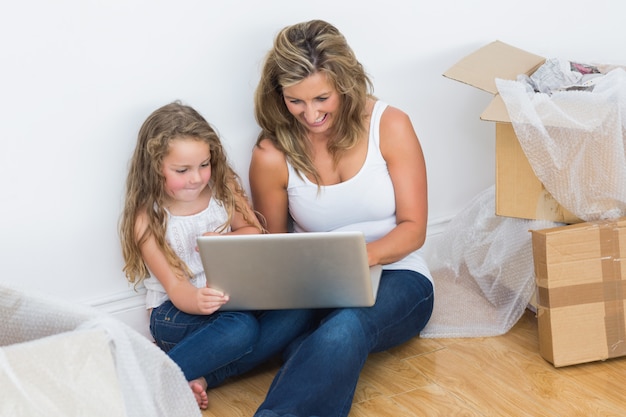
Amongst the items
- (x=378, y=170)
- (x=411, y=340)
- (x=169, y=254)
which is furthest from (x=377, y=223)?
(x=169, y=254)

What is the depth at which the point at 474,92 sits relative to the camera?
2.37 meters

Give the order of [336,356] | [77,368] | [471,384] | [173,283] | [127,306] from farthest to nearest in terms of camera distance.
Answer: [127,306]
[173,283]
[471,384]
[336,356]
[77,368]

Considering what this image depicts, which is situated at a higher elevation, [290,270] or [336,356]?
[290,270]

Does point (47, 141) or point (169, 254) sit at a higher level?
point (47, 141)

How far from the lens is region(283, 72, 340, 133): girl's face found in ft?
5.83

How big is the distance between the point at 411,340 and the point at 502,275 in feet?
0.86

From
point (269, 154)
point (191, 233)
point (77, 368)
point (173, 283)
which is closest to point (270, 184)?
point (269, 154)

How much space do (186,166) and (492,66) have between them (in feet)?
2.46

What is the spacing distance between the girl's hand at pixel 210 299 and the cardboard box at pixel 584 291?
2.12ft

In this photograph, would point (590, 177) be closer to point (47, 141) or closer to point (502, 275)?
point (502, 275)

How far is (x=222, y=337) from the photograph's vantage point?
1.78 meters

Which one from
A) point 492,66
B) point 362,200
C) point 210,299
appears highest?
point 492,66

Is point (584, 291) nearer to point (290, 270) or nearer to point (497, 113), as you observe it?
point (497, 113)

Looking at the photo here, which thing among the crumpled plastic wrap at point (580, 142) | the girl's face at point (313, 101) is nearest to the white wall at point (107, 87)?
the girl's face at point (313, 101)
